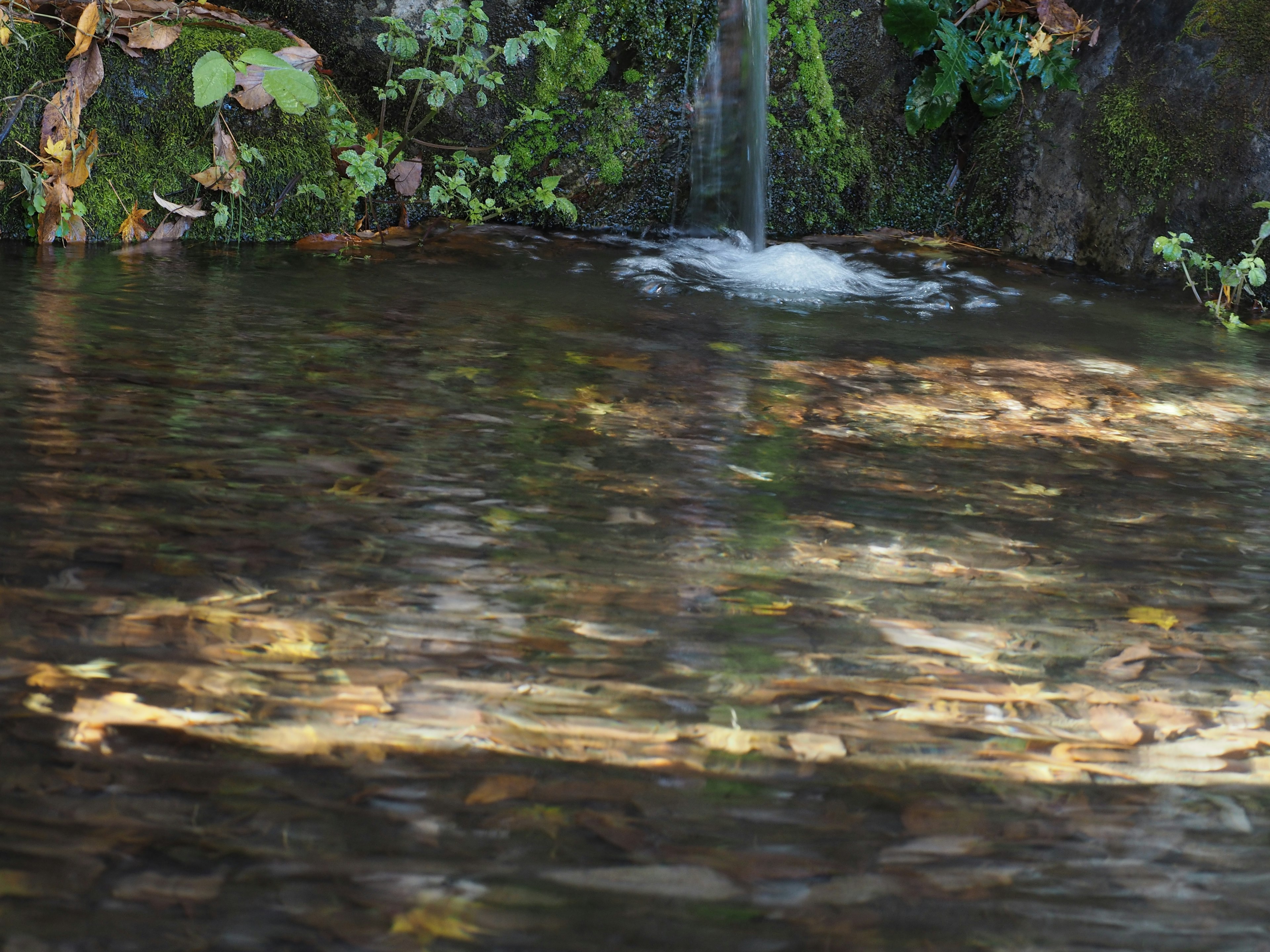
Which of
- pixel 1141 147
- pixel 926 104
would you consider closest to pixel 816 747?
pixel 1141 147

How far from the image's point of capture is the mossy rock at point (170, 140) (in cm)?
419

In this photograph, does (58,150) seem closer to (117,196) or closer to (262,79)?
(117,196)

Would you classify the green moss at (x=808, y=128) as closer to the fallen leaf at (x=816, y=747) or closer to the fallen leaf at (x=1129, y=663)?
the fallen leaf at (x=1129, y=663)

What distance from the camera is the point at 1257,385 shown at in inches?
132

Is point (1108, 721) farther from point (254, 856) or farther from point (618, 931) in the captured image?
point (254, 856)

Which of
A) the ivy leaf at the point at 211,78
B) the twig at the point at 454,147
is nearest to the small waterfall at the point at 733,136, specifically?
the twig at the point at 454,147

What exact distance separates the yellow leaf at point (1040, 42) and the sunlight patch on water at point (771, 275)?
1615 millimetres

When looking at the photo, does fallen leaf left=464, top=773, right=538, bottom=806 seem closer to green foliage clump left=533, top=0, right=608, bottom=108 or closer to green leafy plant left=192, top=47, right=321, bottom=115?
green leafy plant left=192, top=47, right=321, bottom=115

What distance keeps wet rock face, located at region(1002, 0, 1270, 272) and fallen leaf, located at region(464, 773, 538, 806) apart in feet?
16.7

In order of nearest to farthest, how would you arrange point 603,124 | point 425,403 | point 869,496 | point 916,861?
point 916,861
point 869,496
point 425,403
point 603,124

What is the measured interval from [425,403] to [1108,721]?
1.67m

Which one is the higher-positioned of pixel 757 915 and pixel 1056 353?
pixel 1056 353

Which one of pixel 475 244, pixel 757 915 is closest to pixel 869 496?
pixel 757 915

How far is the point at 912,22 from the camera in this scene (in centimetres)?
562
